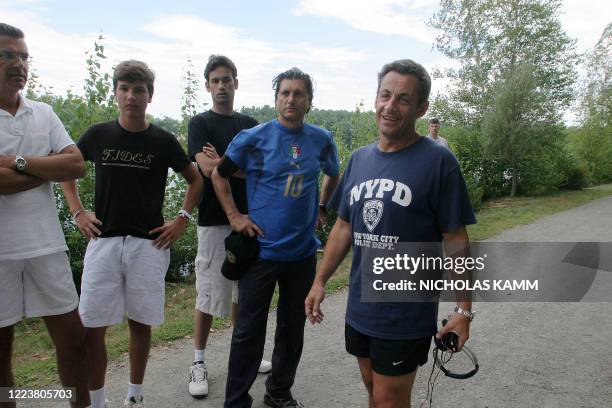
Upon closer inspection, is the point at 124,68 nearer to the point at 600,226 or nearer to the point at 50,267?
the point at 50,267

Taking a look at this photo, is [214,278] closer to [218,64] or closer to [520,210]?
[218,64]

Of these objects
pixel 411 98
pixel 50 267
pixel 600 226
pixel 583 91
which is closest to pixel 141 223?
pixel 50 267

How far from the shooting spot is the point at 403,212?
215 cm

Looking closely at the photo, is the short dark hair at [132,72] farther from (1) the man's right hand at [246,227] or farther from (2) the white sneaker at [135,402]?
(2) the white sneaker at [135,402]

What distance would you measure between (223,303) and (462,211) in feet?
6.92

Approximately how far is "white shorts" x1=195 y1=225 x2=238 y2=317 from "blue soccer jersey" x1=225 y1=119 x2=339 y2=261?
0.61m

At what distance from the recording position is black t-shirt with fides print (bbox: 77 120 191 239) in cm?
297

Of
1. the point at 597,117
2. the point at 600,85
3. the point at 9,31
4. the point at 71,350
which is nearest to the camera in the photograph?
the point at 9,31

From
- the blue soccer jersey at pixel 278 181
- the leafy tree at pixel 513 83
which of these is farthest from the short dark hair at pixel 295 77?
the leafy tree at pixel 513 83

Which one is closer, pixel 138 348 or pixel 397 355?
pixel 397 355

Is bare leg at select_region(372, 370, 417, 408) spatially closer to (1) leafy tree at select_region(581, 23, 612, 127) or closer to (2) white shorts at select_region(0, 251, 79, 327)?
(2) white shorts at select_region(0, 251, 79, 327)

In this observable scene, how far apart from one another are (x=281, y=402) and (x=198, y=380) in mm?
687

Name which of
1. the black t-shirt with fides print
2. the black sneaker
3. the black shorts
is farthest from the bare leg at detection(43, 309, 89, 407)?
the black shorts

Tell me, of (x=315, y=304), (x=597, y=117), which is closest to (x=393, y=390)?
(x=315, y=304)
